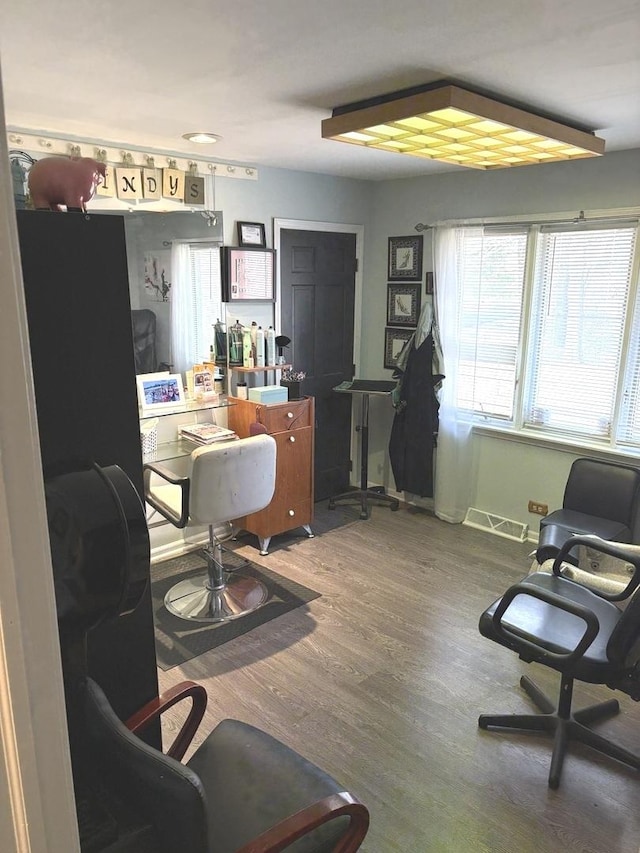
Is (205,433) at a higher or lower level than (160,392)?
lower

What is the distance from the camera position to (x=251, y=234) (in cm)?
401

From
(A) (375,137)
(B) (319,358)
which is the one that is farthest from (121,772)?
(B) (319,358)

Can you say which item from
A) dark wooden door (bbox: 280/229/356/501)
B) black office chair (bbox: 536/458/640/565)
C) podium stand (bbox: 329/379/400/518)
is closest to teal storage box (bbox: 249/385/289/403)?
dark wooden door (bbox: 280/229/356/501)

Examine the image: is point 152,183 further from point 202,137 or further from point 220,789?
point 220,789

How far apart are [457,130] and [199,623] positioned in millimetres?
2619

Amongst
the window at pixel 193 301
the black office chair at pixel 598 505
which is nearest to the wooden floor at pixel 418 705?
the black office chair at pixel 598 505

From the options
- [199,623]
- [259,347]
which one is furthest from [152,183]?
[199,623]

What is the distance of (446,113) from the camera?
2.22 metres

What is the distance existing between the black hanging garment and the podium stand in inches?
6.2

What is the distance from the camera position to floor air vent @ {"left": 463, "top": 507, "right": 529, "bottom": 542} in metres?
4.19

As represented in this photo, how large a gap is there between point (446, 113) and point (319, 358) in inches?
102

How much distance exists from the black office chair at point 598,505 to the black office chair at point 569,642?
2.45ft

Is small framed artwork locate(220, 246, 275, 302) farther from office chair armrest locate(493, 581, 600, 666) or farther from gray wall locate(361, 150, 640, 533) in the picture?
office chair armrest locate(493, 581, 600, 666)

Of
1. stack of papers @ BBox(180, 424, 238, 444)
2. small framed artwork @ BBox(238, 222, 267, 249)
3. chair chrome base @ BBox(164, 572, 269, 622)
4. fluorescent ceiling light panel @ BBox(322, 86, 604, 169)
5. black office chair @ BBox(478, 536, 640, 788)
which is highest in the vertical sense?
fluorescent ceiling light panel @ BBox(322, 86, 604, 169)
